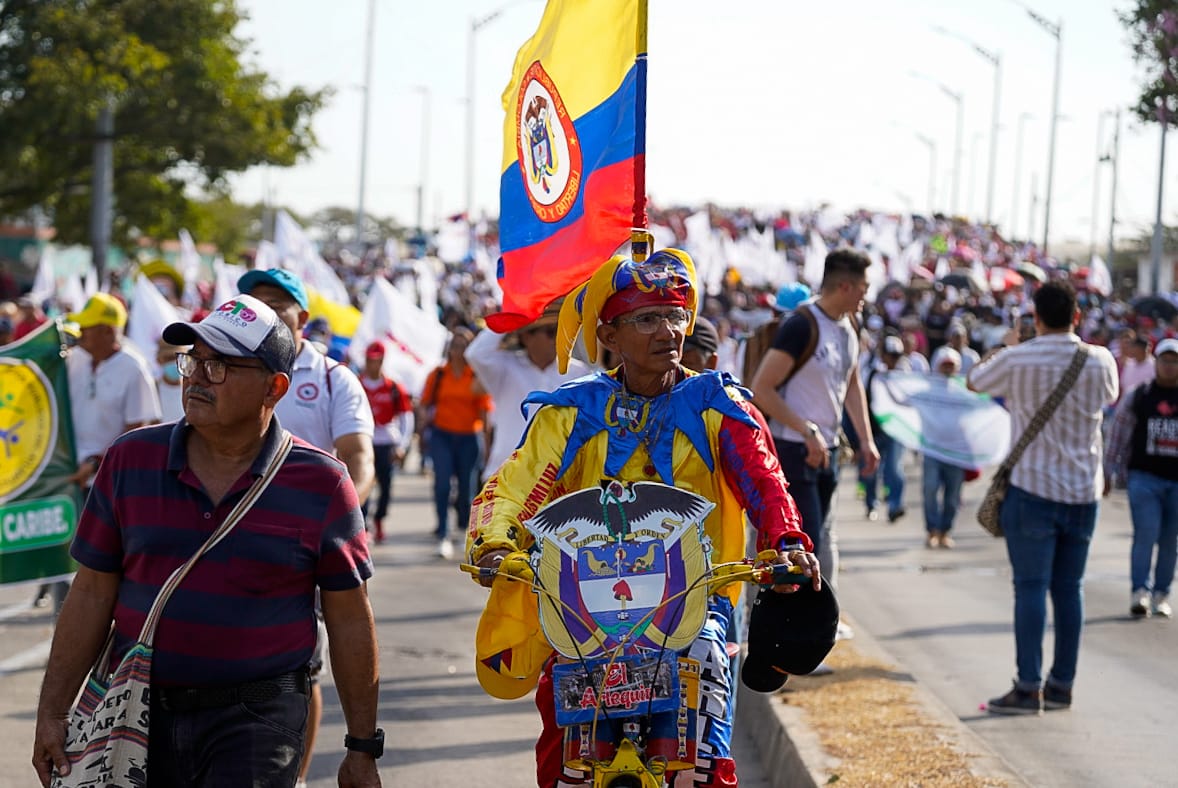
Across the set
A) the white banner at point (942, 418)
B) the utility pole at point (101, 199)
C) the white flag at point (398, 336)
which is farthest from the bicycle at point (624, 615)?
the utility pole at point (101, 199)

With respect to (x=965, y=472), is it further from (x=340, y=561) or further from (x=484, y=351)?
(x=340, y=561)

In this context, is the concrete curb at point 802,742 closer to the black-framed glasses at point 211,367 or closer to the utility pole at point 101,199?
the black-framed glasses at point 211,367

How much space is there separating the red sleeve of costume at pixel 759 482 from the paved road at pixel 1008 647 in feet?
9.00

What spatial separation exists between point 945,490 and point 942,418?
27.3 inches

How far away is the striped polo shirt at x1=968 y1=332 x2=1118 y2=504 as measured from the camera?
787 cm

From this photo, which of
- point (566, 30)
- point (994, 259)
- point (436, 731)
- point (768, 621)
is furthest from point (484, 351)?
point (994, 259)

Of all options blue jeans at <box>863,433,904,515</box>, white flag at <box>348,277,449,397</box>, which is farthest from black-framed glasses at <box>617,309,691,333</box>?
white flag at <box>348,277,449,397</box>

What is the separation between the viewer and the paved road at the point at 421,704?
7.11 metres

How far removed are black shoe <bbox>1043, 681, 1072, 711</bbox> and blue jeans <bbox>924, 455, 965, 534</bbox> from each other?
7.39m

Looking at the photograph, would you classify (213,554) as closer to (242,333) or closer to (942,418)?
(242,333)

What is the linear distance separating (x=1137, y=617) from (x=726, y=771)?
24.7 ft

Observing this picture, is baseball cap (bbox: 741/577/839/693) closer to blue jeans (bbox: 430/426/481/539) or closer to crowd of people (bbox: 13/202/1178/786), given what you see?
crowd of people (bbox: 13/202/1178/786)

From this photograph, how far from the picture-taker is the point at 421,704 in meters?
8.46

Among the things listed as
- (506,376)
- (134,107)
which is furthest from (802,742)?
(134,107)
